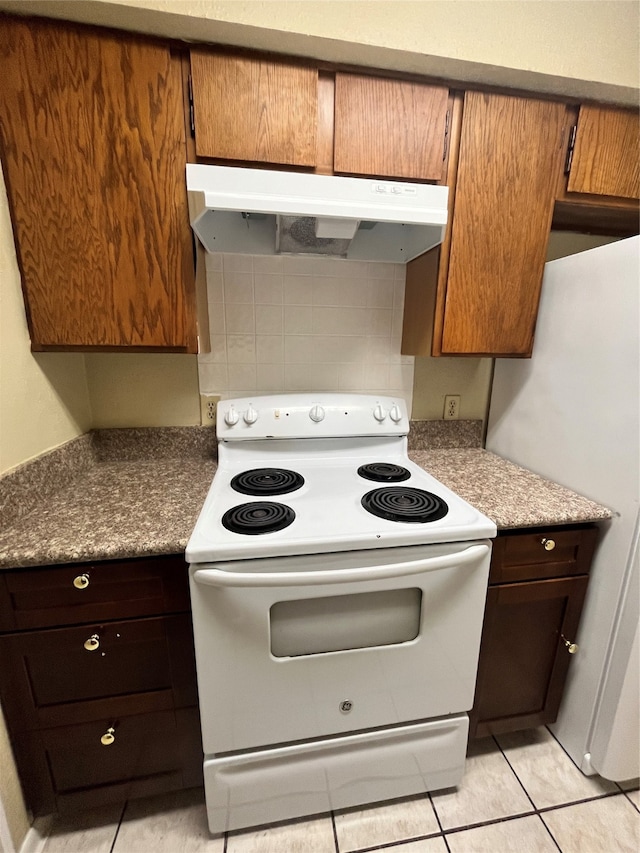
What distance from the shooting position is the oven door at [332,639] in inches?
31.6

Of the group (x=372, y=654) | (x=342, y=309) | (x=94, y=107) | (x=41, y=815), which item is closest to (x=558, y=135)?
(x=342, y=309)

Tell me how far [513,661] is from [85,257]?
1708 millimetres

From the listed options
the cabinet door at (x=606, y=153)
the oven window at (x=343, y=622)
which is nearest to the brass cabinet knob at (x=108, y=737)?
the oven window at (x=343, y=622)

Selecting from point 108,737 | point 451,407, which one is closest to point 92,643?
point 108,737

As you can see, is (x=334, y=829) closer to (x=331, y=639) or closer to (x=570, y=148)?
(x=331, y=639)

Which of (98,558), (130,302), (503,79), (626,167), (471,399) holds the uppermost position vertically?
(503,79)

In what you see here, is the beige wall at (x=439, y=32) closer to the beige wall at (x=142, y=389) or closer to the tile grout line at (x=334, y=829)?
the beige wall at (x=142, y=389)

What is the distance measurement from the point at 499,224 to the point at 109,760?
1.88 meters

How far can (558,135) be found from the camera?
41.5 inches

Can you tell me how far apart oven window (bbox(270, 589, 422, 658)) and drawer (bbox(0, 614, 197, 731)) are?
247 millimetres

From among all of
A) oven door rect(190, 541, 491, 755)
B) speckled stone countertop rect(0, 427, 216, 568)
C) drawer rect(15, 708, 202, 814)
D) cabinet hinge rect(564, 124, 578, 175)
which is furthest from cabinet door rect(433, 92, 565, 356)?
drawer rect(15, 708, 202, 814)

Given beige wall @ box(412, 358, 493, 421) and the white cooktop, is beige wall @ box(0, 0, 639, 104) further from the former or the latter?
the white cooktop

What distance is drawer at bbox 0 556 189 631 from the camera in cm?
79

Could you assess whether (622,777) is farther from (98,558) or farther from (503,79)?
(503,79)
